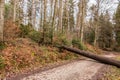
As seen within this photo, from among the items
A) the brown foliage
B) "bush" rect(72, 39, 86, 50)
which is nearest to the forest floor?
the brown foliage

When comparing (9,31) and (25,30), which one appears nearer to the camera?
(9,31)

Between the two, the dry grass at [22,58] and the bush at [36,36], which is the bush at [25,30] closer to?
the bush at [36,36]

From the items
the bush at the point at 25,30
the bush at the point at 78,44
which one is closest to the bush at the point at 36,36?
the bush at the point at 25,30

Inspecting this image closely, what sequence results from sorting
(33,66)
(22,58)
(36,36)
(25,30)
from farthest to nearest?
(25,30) → (36,36) → (22,58) → (33,66)

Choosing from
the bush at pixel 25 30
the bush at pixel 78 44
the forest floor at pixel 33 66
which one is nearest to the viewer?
the forest floor at pixel 33 66

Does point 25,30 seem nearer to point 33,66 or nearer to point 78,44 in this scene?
point 78,44

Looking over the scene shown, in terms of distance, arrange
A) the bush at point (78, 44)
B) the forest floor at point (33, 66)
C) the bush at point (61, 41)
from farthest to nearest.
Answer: the bush at point (78, 44), the bush at point (61, 41), the forest floor at point (33, 66)

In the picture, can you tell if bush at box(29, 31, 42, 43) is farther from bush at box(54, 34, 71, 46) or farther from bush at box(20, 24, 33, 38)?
bush at box(54, 34, 71, 46)

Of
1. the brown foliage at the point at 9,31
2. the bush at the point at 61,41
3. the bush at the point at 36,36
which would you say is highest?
the brown foliage at the point at 9,31

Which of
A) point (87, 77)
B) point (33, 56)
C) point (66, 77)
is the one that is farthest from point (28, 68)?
point (87, 77)

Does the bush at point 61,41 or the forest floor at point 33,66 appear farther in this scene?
the bush at point 61,41

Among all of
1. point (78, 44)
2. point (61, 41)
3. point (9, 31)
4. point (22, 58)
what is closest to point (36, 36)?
point (61, 41)

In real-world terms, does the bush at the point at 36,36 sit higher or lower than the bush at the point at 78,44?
higher

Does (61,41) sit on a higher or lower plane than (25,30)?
lower
